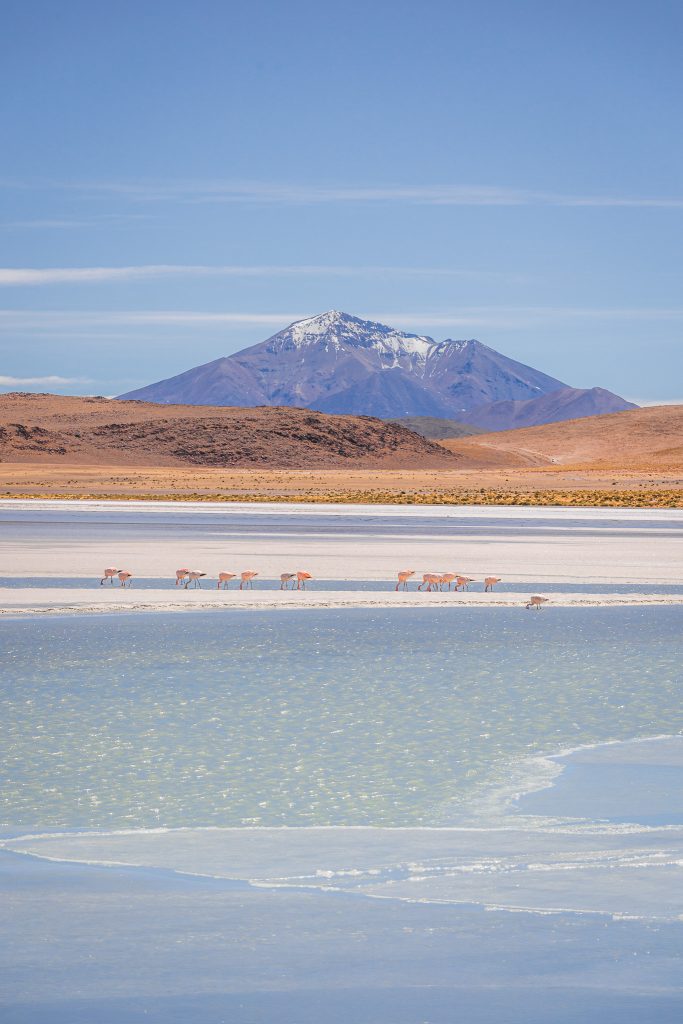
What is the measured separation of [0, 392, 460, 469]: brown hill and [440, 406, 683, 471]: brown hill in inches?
369

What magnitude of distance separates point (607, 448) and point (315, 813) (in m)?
163

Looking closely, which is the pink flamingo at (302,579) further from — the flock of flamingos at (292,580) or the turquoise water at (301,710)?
the turquoise water at (301,710)

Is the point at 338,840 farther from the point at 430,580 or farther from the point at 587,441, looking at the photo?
the point at 587,441

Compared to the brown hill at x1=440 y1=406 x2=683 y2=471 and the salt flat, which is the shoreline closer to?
the salt flat

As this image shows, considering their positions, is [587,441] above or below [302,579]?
above

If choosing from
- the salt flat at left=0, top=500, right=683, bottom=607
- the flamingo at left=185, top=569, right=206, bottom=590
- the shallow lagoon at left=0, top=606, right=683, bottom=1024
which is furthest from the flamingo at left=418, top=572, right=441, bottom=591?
the shallow lagoon at left=0, top=606, right=683, bottom=1024

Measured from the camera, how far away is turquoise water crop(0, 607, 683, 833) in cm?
856

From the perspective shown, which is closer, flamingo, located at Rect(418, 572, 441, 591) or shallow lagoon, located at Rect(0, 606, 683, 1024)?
shallow lagoon, located at Rect(0, 606, 683, 1024)

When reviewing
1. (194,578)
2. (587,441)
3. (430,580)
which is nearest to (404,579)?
(430,580)

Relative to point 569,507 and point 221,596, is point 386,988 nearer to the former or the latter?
point 221,596

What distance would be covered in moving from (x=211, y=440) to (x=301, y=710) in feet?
392

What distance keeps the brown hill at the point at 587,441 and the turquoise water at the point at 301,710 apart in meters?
122

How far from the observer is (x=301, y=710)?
11.4 m

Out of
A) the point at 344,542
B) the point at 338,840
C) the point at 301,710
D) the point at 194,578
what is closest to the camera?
the point at 338,840
